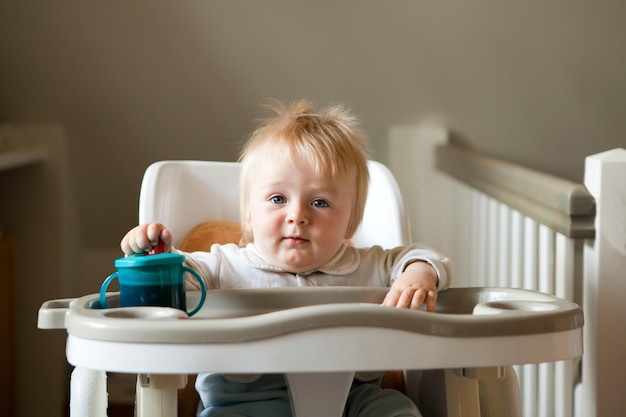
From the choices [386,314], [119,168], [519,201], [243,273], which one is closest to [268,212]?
[243,273]

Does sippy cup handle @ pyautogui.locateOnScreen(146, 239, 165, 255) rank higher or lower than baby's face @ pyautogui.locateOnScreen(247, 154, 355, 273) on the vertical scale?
lower

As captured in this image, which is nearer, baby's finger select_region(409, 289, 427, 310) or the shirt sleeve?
baby's finger select_region(409, 289, 427, 310)

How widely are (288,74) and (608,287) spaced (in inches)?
53.4

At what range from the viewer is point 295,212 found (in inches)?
45.3

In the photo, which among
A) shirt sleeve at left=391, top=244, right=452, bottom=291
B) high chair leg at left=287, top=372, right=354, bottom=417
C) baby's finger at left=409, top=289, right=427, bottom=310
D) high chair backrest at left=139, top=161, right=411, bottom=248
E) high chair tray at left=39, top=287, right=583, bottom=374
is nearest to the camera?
high chair tray at left=39, top=287, right=583, bottom=374

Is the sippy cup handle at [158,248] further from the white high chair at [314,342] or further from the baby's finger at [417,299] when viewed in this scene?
the baby's finger at [417,299]

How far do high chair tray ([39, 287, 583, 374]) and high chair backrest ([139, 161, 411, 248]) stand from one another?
0.57 metres

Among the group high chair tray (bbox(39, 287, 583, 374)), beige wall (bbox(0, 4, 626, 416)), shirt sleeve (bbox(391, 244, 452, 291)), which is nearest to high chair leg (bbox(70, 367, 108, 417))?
high chair tray (bbox(39, 287, 583, 374))

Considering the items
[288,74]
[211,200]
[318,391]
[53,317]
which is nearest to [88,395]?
[53,317]

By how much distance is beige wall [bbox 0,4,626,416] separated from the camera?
229 cm

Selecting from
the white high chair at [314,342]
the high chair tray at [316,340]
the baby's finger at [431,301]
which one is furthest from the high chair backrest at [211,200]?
the high chair tray at [316,340]

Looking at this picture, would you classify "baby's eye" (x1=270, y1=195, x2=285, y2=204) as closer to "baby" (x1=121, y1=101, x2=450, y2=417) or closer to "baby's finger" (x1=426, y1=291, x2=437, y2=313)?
"baby" (x1=121, y1=101, x2=450, y2=417)

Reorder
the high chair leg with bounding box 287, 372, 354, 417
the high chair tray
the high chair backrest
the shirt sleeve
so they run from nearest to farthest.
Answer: the high chair tray, the high chair leg with bounding box 287, 372, 354, 417, the shirt sleeve, the high chair backrest

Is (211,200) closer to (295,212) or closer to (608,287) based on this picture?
(295,212)
